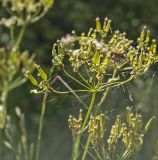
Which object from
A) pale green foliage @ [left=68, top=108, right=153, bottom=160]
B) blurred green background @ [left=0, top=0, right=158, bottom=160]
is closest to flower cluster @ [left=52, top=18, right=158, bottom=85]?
pale green foliage @ [left=68, top=108, right=153, bottom=160]

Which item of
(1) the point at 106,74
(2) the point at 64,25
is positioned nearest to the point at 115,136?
(1) the point at 106,74

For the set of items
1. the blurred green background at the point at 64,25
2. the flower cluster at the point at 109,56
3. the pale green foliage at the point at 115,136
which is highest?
the blurred green background at the point at 64,25

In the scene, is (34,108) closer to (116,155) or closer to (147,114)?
(147,114)

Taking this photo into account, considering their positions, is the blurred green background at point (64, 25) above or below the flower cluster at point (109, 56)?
above

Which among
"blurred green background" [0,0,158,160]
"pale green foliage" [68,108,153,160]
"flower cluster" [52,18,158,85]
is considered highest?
"blurred green background" [0,0,158,160]

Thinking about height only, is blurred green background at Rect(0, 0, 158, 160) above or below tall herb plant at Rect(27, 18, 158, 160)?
above

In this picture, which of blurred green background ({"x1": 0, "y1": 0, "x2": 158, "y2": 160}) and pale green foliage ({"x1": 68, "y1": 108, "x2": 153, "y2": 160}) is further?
blurred green background ({"x1": 0, "y1": 0, "x2": 158, "y2": 160})

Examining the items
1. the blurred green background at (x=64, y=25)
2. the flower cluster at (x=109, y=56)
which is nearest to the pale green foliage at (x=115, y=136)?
the flower cluster at (x=109, y=56)

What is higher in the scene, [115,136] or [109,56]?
[109,56]

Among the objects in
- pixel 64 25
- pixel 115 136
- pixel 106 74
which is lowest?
pixel 115 136

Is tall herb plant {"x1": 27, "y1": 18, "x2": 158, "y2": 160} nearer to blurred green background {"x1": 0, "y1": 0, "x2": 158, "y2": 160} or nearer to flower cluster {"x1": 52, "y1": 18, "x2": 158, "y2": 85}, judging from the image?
flower cluster {"x1": 52, "y1": 18, "x2": 158, "y2": 85}

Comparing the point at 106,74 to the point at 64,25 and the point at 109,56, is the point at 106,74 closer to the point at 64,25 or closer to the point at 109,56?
the point at 109,56

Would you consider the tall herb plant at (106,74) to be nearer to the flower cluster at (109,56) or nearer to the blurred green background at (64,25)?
the flower cluster at (109,56)
